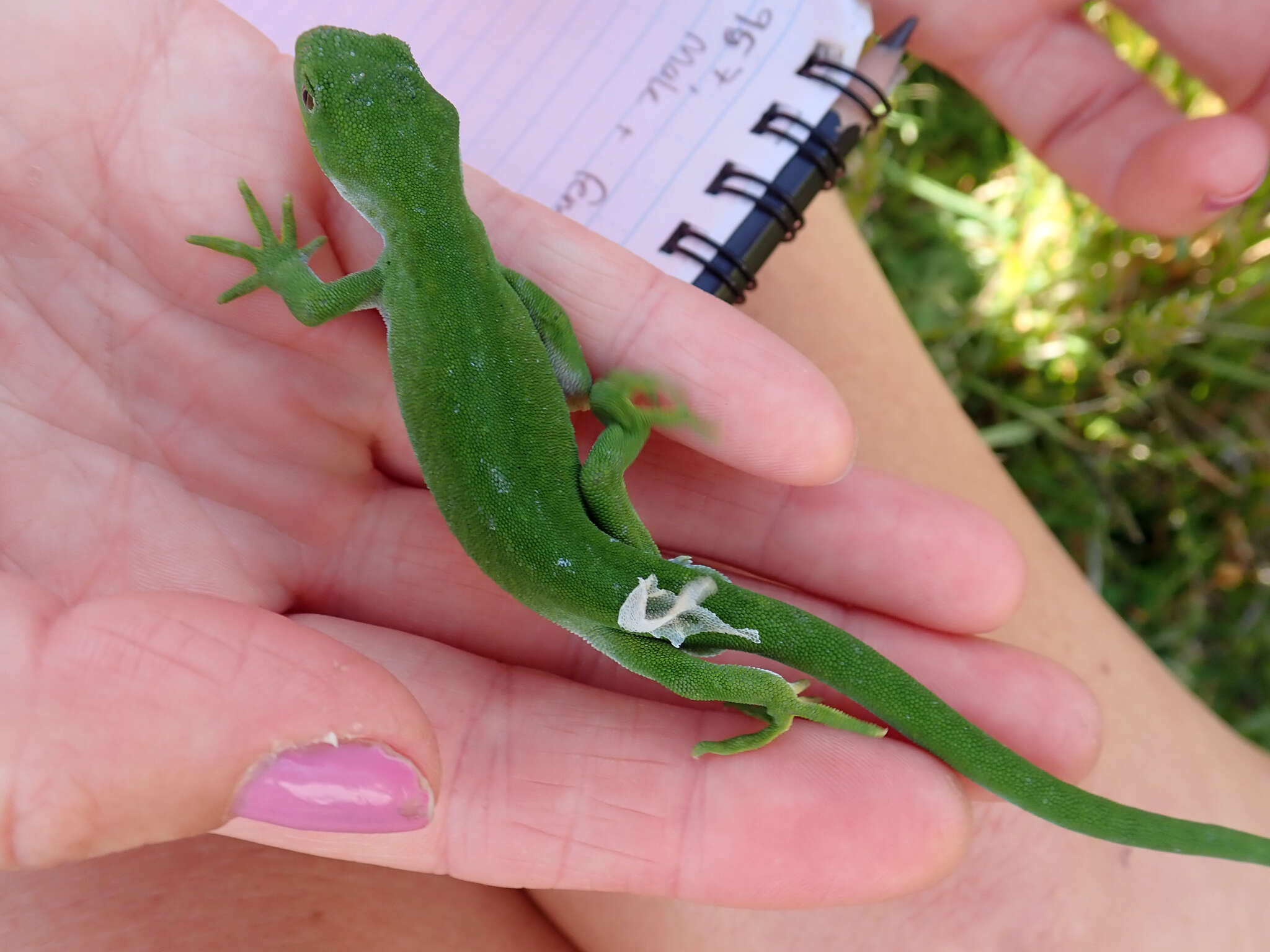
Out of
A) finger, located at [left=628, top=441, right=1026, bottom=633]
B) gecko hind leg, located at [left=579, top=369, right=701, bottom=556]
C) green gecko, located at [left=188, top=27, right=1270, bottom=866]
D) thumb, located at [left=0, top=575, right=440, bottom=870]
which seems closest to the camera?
thumb, located at [left=0, top=575, right=440, bottom=870]

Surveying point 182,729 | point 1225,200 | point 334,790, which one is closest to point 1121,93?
point 1225,200

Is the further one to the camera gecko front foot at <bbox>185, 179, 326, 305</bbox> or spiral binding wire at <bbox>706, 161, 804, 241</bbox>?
spiral binding wire at <bbox>706, 161, 804, 241</bbox>

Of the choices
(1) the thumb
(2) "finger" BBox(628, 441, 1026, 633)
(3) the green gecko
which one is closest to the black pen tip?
(2) "finger" BBox(628, 441, 1026, 633)

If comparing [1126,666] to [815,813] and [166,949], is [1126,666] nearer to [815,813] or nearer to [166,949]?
[815,813]

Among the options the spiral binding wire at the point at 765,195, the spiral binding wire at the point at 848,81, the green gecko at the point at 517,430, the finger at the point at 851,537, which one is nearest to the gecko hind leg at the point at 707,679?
the green gecko at the point at 517,430

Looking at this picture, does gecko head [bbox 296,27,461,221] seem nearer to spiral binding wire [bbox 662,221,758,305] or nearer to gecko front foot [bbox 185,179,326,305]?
gecko front foot [bbox 185,179,326,305]
